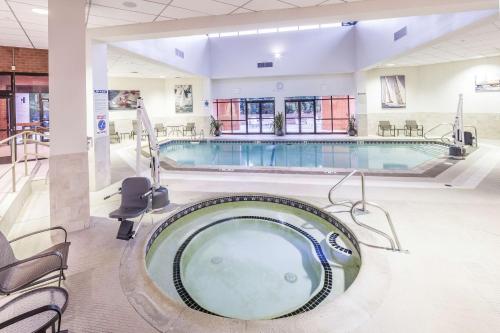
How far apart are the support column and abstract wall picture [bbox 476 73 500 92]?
4357 millimetres

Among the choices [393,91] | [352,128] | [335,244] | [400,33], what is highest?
[400,33]

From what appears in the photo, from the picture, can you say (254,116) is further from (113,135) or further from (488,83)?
(488,83)

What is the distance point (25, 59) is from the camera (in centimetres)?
781

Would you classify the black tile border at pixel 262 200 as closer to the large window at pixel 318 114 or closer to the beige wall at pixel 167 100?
the beige wall at pixel 167 100

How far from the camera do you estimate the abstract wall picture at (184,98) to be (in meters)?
16.7

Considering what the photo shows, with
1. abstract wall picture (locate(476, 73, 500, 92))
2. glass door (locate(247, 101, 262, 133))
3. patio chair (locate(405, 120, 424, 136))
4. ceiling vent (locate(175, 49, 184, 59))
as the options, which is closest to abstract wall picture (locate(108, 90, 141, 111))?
ceiling vent (locate(175, 49, 184, 59))

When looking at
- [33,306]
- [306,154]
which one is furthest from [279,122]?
[33,306]

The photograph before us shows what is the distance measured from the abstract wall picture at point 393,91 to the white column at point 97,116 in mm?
12632

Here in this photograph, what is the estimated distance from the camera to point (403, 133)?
14.7 m

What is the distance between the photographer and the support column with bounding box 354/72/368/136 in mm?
14461

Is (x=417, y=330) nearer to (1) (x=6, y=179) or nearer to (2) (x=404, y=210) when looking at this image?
(2) (x=404, y=210)

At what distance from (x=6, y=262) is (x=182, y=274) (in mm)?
1736

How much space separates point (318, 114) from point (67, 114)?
576 inches

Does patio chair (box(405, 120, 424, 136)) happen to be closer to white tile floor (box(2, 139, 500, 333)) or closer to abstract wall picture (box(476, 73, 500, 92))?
abstract wall picture (box(476, 73, 500, 92))
